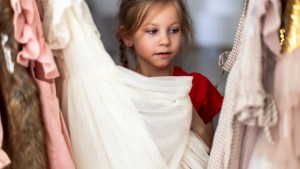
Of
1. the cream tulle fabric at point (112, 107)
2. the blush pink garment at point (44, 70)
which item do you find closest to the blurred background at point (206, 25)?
the cream tulle fabric at point (112, 107)

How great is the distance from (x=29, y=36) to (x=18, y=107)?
121 mm

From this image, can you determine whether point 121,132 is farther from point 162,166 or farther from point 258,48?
point 258,48

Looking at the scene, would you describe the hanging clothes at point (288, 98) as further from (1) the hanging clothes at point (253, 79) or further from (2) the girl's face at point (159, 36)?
(2) the girl's face at point (159, 36)

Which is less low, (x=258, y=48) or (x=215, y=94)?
(x=258, y=48)

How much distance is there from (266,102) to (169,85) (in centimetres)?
28

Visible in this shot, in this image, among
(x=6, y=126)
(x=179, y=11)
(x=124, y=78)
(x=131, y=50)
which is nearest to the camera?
(x=6, y=126)

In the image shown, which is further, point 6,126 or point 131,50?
point 131,50

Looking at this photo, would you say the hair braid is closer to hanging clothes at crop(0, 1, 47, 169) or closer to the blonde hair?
the blonde hair

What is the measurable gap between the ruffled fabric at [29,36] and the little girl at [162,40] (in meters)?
0.35

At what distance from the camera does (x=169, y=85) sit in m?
0.87

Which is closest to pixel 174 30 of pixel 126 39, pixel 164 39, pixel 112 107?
pixel 164 39

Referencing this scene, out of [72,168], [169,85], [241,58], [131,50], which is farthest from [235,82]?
[131,50]

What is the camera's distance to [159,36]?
39.2 inches

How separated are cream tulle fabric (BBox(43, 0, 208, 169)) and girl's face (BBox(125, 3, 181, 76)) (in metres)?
0.16
